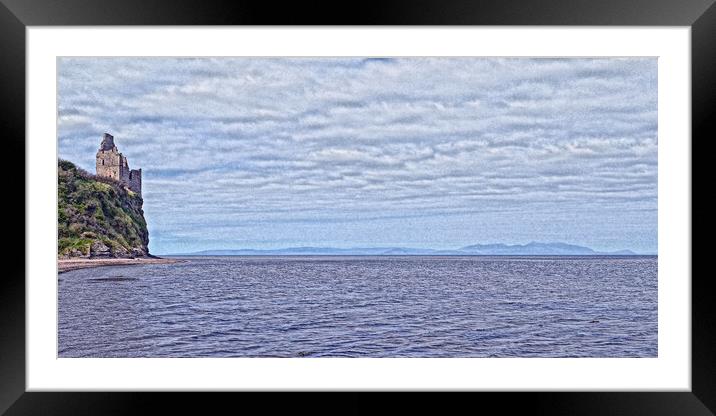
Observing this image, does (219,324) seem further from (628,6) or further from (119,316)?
(628,6)

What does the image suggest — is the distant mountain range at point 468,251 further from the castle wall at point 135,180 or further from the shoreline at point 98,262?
the castle wall at point 135,180

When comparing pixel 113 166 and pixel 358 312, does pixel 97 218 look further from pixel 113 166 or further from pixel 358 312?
pixel 358 312

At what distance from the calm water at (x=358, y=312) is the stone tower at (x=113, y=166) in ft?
12.0

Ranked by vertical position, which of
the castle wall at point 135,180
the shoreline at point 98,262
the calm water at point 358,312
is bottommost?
the calm water at point 358,312

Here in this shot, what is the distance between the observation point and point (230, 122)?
2694 centimetres

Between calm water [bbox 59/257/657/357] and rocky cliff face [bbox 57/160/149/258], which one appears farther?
rocky cliff face [bbox 57/160/149/258]

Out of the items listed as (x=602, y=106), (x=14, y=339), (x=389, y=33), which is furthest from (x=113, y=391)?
(x=602, y=106)

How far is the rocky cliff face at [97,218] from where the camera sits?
2238cm

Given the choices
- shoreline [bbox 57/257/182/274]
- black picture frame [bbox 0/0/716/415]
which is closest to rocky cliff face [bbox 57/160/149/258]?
shoreline [bbox 57/257/182/274]

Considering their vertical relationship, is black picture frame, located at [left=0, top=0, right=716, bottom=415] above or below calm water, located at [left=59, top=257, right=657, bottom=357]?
above

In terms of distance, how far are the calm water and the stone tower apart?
12.0 feet

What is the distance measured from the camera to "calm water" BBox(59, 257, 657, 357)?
11469 mm

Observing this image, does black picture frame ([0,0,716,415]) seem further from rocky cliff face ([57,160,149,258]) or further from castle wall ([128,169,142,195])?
castle wall ([128,169,142,195])

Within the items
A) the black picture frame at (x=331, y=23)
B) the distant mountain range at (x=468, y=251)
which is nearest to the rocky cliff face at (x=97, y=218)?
the distant mountain range at (x=468, y=251)
